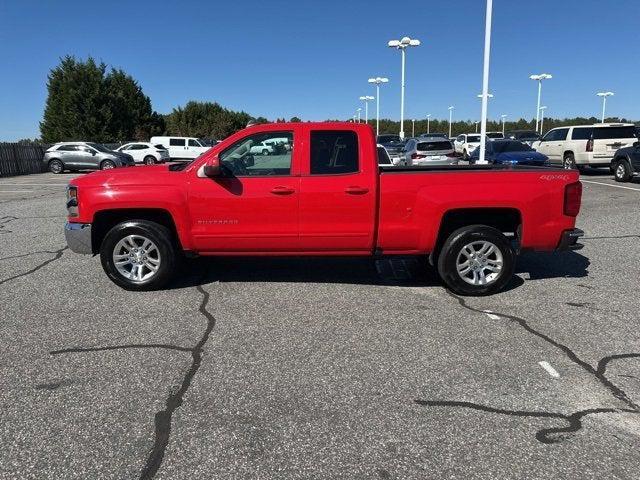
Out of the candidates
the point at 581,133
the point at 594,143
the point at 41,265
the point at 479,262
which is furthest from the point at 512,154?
the point at 41,265

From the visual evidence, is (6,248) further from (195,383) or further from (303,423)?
(303,423)

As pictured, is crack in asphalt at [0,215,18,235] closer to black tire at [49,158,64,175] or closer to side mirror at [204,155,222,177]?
side mirror at [204,155,222,177]

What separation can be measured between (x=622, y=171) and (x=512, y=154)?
11.7 feet

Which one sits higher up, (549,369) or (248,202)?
(248,202)

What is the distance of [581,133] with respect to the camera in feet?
65.2

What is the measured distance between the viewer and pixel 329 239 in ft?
18.3

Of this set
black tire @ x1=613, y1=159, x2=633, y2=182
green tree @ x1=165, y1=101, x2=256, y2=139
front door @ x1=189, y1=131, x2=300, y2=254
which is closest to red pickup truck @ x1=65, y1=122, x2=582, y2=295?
front door @ x1=189, y1=131, x2=300, y2=254

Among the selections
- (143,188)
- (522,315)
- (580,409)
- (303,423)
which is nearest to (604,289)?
(522,315)

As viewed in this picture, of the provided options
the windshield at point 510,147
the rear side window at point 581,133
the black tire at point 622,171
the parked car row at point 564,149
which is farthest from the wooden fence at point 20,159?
the black tire at point 622,171

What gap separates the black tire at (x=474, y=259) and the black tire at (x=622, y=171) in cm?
1381

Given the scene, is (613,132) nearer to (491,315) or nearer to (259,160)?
(491,315)

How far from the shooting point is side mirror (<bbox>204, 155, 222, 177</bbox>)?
5.27 meters

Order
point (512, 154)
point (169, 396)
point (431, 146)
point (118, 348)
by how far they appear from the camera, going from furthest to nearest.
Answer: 1. point (431, 146)
2. point (512, 154)
3. point (118, 348)
4. point (169, 396)

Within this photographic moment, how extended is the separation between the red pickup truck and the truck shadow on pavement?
0.54 meters
